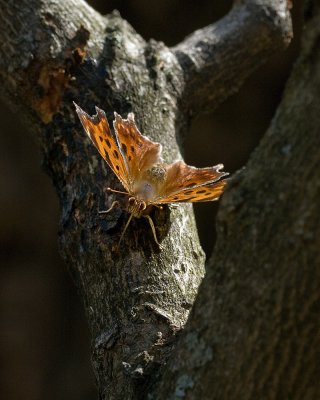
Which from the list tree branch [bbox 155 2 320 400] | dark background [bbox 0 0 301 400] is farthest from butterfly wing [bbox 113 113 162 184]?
dark background [bbox 0 0 301 400]

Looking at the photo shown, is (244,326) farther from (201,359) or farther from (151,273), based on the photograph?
(151,273)

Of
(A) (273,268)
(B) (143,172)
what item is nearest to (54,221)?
(B) (143,172)

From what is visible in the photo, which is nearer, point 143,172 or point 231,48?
point 143,172

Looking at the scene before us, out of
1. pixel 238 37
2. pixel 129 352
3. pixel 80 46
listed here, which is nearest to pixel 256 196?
pixel 129 352

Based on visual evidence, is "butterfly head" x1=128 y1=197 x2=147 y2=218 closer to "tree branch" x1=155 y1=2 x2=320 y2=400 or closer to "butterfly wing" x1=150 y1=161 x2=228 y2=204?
"butterfly wing" x1=150 y1=161 x2=228 y2=204

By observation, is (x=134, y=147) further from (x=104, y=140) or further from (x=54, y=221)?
(x=54, y=221)

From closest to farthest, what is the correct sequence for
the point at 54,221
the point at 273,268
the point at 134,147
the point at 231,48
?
1. the point at 273,268
2. the point at 134,147
3. the point at 231,48
4. the point at 54,221

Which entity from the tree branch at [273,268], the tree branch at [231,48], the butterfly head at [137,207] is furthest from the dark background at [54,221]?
the tree branch at [273,268]
